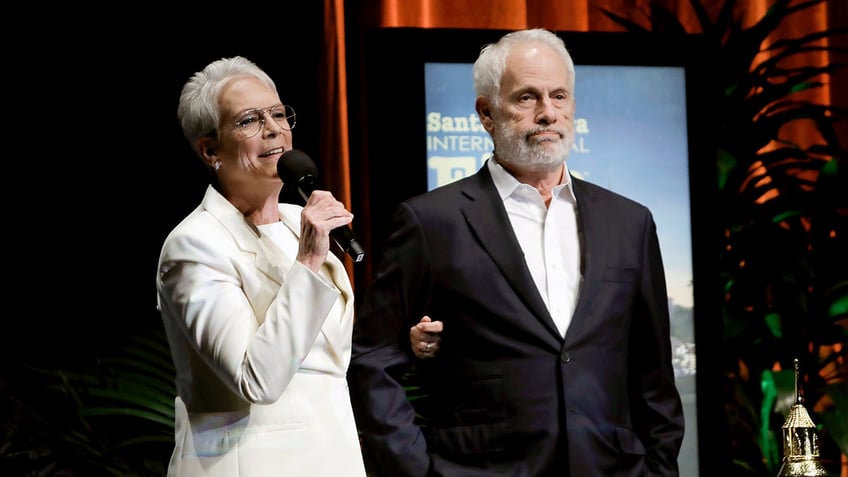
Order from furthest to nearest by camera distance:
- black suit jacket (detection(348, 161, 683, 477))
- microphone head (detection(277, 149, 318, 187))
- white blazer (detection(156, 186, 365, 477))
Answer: black suit jacket (detection(348, 161, 683, 477)) < microphone head (detection(277, 149, 318, 187)) < white blazer (detection(156, 186, 365, 477))

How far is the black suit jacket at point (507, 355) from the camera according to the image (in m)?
2.35

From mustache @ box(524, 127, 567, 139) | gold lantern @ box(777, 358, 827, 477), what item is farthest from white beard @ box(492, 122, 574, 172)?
gold lantern @ box(777, 358, 827, 477)

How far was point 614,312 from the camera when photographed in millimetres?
2398

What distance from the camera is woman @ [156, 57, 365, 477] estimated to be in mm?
1970

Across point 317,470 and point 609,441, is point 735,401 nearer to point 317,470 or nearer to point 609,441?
point 609,441

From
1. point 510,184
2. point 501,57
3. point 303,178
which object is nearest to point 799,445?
point 510,184

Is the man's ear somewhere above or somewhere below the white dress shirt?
above

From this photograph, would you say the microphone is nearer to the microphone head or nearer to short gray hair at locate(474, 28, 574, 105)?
the microphone head

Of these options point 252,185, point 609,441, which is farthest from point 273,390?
point 609,441

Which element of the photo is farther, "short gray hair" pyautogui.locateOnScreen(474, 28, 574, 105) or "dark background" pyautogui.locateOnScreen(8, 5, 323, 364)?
"dark background" pyautogui.locateOnScreen(8, 5, 323, 364)

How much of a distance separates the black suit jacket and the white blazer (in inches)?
12.0

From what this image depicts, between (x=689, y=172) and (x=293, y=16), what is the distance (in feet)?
4.09

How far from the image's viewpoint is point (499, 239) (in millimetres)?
2432

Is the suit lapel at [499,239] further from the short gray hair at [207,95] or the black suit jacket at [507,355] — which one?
the short gray hair at [207,95]
